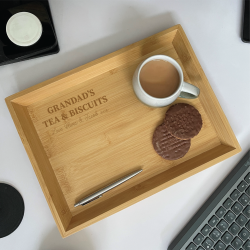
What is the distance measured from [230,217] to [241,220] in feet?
0.09

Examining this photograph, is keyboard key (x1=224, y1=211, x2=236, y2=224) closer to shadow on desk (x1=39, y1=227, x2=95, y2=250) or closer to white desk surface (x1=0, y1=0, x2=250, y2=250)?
white desk surface (x1=0, y1=0, x2=250, y2=250)

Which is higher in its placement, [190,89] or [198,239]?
[190,89]

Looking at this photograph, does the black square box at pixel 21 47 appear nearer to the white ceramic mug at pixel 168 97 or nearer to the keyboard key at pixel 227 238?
the white ceramic mug at pixel 168 97

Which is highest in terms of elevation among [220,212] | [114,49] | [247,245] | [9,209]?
[114,49]

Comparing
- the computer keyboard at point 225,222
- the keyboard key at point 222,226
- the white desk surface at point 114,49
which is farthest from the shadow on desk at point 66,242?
the keyboard key at point 222,226

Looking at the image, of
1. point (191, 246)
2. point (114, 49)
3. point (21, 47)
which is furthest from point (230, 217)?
point (21, 47)

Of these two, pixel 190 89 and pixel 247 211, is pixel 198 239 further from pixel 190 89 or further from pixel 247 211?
pixel 190 89

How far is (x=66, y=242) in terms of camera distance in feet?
1.95

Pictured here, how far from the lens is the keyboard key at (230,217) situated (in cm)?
57

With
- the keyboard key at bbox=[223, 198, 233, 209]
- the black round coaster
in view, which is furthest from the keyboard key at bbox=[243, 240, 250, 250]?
the black round coaster

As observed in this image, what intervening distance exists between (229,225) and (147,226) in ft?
0.72

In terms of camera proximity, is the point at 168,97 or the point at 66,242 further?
the point at 66,242

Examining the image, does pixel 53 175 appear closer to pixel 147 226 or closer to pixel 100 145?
pixel 100 145

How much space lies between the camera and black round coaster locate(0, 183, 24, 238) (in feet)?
1.86
